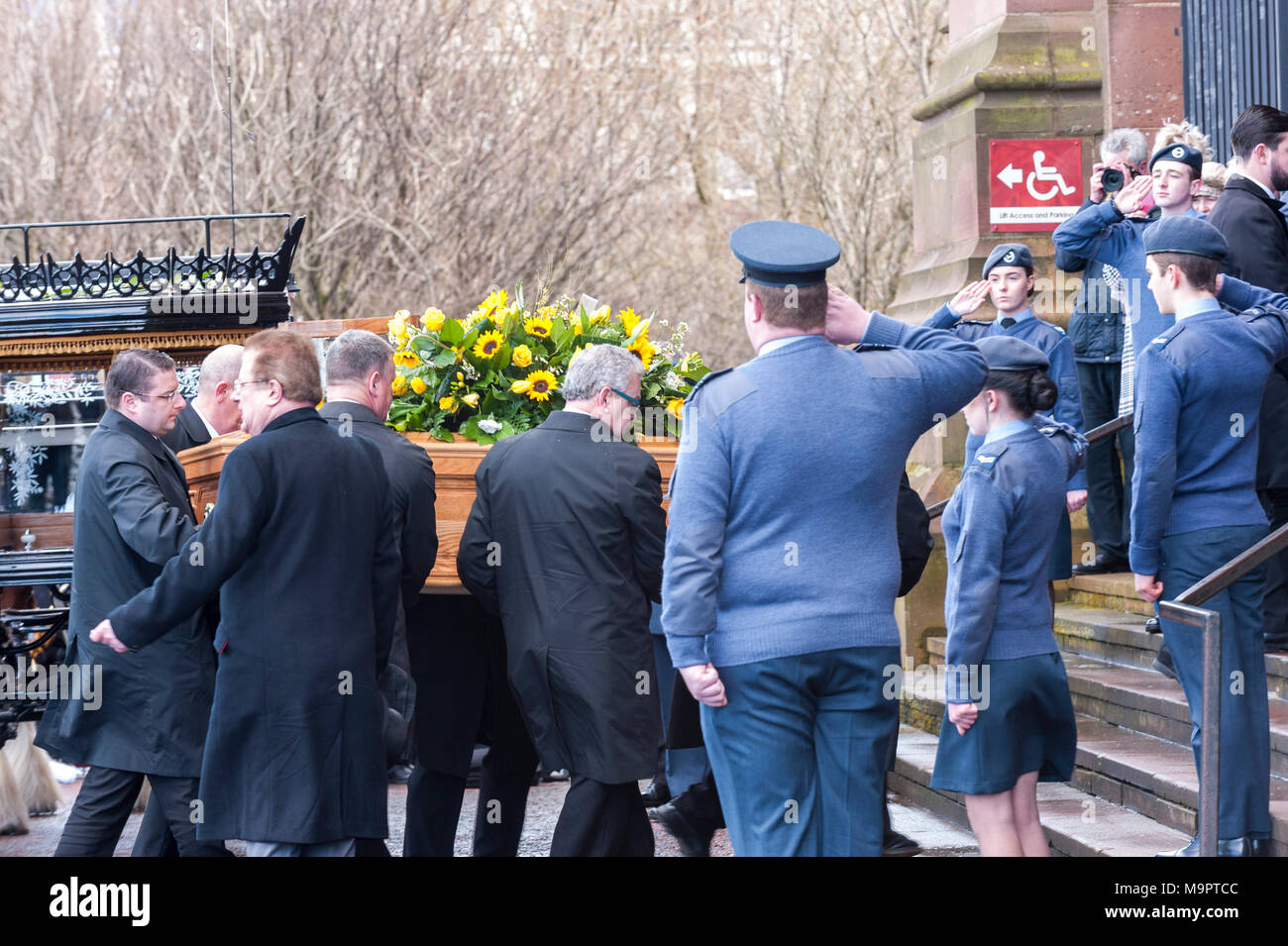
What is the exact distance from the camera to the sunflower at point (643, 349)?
238 inches

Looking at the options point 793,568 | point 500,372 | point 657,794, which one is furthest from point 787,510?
point 657,794

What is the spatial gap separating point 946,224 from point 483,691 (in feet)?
18.9

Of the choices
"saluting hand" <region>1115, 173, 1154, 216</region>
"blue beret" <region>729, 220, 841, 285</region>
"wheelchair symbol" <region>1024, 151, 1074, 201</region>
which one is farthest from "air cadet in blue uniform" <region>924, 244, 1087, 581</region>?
"blue beret" <region>729, 220, 841, 285</region>

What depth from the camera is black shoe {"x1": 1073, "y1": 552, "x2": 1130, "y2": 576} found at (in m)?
8.10

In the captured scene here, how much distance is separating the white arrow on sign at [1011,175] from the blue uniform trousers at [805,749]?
21.2 feet

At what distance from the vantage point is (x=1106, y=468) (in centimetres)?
775

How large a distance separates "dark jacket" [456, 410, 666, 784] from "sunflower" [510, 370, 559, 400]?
853mm

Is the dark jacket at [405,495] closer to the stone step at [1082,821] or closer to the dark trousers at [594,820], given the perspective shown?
the dark trousers at [594,820]

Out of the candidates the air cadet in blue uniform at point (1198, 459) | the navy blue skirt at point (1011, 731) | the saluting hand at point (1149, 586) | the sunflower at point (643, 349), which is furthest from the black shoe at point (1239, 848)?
the sunflower at point (643, 349)

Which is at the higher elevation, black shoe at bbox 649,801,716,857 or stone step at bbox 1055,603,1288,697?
stone step at bbox 1055,603,1288,697

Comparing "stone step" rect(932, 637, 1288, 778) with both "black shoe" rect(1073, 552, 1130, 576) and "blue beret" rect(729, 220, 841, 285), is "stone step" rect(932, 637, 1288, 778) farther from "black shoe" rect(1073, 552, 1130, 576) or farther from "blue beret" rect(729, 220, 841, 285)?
"blue beret" rect(729, 220, 841, 285)
